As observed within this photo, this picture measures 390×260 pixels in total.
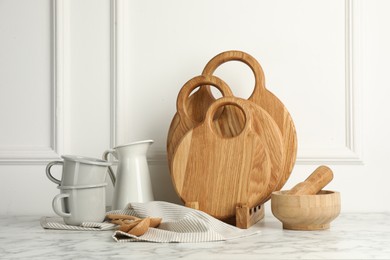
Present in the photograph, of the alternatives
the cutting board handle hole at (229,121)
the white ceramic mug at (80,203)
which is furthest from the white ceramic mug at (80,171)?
the cutting board handle hole at (229,121)

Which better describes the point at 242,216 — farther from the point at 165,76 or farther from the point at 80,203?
the point at 165,76

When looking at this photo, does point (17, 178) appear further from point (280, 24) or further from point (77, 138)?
point (280, 24)

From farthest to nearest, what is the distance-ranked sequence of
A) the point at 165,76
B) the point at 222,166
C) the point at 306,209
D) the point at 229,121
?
1. the point at 165,76
2. the point at 229,121
3. the point at 222,166
4. the point at 306,209

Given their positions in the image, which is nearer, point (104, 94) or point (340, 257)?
point (340, 257)

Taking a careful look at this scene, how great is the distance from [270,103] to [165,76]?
1.01ft

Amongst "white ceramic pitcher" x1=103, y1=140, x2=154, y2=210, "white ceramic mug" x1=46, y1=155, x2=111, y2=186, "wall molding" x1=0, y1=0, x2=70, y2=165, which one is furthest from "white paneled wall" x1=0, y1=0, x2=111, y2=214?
"white ceramic mug" x1=46, y1=155, x2=111, y2=186

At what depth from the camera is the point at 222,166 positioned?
127 cm

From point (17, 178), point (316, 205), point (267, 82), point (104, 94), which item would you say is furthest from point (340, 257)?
point (17, 178)

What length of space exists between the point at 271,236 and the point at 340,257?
8.5 inches

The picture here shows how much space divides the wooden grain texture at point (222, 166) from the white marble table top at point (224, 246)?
0.30 ft

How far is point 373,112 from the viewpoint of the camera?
4.98 ft

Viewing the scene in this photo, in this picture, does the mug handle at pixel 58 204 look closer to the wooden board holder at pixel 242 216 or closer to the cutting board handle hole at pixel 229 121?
the wooden board holder at pixel 242 216

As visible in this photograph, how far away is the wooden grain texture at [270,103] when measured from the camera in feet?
4.56

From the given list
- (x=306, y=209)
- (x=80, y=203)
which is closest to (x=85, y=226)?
(x=80, y=203)
